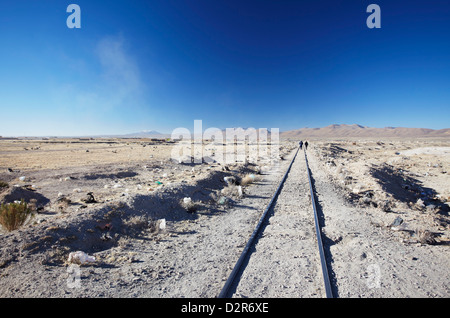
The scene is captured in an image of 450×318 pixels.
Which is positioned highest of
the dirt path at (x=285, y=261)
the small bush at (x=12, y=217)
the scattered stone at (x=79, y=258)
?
the small bush at (x=12, y=217)

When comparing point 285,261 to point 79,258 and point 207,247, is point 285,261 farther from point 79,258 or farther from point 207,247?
point 79,258

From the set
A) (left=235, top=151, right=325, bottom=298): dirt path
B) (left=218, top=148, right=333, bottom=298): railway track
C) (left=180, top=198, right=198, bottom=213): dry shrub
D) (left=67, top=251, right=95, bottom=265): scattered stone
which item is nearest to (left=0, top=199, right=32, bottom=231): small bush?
(left=67, top=251, right=95, bottom=265): scattered stone

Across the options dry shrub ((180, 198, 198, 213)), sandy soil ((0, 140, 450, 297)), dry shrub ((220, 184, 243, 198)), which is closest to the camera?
sandy soil ((0, 140, 450, 297))

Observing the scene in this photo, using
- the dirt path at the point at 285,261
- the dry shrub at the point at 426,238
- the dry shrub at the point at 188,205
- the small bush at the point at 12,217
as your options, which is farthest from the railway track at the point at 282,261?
the small bush at the point at 12,217

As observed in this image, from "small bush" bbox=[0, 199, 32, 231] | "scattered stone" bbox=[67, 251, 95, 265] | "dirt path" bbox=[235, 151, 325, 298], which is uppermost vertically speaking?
"small bush" bbox=[0, 199, 32, 231]

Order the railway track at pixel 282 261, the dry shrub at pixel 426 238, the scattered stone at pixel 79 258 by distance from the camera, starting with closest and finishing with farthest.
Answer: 1. the railway track at pixel 282 261
2. the scattered stone at pixel 79 258
3. the dry shrub at pixel 426 238

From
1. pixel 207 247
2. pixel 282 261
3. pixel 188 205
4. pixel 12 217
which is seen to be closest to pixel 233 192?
pixel 188 205

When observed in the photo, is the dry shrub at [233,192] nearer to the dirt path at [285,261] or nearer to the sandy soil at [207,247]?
the sandy soil at [207,247]

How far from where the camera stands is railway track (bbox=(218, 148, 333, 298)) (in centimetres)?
360

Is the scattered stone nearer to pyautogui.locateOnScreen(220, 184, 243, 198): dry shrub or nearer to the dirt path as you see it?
the dirt path

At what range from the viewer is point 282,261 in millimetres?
4504

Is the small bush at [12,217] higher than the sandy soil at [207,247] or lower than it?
higher

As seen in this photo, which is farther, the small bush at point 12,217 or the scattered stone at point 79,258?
the small bush at point 12,217

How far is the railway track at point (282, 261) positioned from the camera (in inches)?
142
